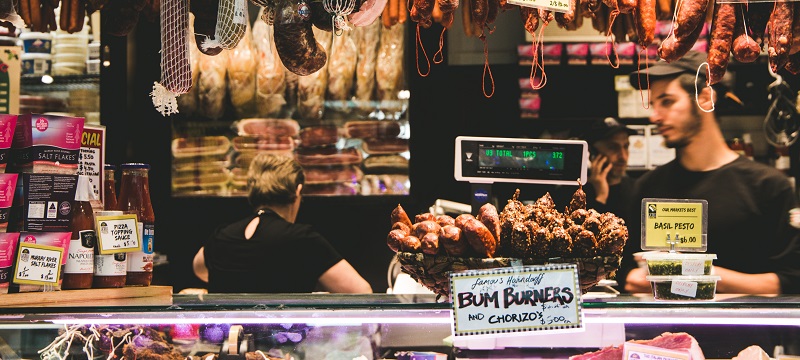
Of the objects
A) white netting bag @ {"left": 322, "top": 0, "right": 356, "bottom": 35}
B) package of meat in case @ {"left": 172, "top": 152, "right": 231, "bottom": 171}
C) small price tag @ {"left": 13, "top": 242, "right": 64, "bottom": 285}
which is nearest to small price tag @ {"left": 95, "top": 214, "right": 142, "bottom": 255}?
small price tag @ {"left": 13, "top": 242, "right": 64, "bottom": 285}

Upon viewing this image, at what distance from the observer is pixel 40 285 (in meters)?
2.30

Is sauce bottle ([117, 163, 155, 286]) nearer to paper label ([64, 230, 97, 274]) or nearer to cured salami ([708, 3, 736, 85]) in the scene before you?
paper label ([64, 230, 97, 274])

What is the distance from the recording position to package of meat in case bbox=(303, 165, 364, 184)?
5.57m

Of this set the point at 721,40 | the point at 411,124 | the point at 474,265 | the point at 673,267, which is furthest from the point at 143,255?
the point at 411,124

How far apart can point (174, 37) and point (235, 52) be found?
3121 mm

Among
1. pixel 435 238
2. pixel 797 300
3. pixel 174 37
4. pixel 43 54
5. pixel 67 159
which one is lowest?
pixel 797 300

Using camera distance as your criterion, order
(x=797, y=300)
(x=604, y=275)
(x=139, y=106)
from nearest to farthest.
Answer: (x=604, y=275)
(x=797, y=300)
(x=139, y=106)

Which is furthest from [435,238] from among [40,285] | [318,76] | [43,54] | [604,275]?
[43,54]

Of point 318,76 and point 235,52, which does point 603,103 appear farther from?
point 235,52

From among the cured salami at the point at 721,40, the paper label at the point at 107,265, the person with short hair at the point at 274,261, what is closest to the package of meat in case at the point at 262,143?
the person with short hair at the point at 274,261

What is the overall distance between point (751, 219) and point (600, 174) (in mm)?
1650

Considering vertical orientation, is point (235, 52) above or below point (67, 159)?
above

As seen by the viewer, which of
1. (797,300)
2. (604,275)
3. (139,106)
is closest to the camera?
(604,275)

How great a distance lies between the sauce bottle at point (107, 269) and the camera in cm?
240
